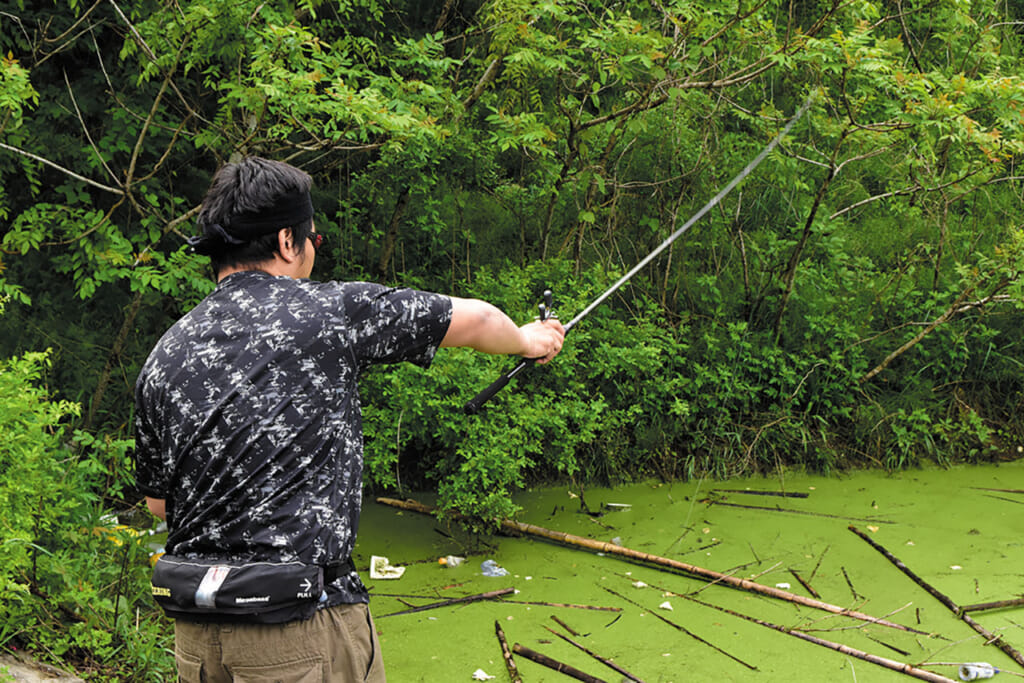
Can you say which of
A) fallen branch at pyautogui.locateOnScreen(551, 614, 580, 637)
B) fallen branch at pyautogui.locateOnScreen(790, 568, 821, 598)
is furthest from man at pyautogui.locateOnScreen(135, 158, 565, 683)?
fallen branch at pyautogui.locateOnScreen(790, 568, 821, 598)

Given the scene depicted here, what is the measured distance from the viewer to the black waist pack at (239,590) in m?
1.67

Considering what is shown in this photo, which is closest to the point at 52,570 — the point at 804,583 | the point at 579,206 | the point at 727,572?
the point at 727,572

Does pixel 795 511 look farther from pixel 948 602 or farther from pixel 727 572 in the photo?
pixel 948 602

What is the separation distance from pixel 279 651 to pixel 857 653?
2.83m

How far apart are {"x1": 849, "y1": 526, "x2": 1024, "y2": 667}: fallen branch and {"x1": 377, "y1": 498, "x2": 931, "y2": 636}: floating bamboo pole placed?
249mm

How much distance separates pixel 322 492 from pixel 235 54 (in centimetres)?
339

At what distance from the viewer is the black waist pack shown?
1672 millimetres

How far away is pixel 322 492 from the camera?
5.77 feet

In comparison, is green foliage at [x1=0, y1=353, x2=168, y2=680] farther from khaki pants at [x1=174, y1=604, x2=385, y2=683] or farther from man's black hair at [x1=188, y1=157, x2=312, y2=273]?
man's black hair at [x1=188, y1=157, x2=312, y2=273]

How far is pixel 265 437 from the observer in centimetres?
171

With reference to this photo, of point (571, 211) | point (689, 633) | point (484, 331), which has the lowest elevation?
point (689, 633)

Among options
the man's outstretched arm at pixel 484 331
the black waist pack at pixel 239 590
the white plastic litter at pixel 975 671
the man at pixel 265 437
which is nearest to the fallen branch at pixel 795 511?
the white plastic litter at pixel 975 671

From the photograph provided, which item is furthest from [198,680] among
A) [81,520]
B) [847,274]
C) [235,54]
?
[847,274]

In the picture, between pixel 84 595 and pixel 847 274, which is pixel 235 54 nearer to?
pixel 84 595
